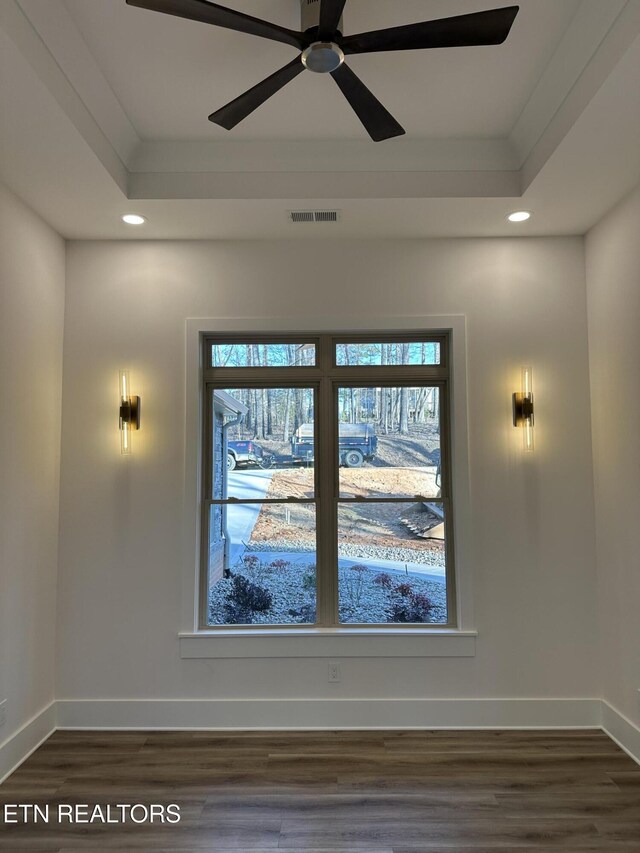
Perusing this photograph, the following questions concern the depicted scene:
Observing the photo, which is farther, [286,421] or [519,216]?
[286,421]

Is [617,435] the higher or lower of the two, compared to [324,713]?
higher

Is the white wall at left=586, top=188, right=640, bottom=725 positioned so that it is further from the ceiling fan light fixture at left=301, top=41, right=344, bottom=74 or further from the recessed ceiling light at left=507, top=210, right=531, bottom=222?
the ceiling fan light fixture at left=301, top=41, right=344, bottom=74

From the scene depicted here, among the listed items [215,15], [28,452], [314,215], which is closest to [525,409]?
[314,215]

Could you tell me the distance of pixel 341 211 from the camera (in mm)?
3535

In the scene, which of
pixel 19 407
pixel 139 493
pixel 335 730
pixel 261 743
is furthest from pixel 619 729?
pixel 19 407

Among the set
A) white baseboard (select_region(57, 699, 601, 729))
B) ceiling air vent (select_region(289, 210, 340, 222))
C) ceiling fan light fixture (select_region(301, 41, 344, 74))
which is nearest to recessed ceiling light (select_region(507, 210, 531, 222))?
ceiling air vent (select_region(289, 210, 340, 222))

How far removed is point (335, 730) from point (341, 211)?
3.07 meters

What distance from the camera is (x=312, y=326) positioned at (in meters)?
3.93

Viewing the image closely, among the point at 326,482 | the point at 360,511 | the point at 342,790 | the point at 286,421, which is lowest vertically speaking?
the point at 342,790

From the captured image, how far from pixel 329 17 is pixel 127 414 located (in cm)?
251

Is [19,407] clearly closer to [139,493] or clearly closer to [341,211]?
[139,493]

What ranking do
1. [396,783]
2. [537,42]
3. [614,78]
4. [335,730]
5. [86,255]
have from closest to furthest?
[614,78], [537,42], [396,783], [335,730], [86,255]

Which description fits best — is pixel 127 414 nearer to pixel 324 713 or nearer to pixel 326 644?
pixel 326 644

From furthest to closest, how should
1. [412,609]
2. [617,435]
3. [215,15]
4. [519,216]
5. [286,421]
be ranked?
[286,421]
[412,609]
[519,216]
[617,435]
[215,15]
